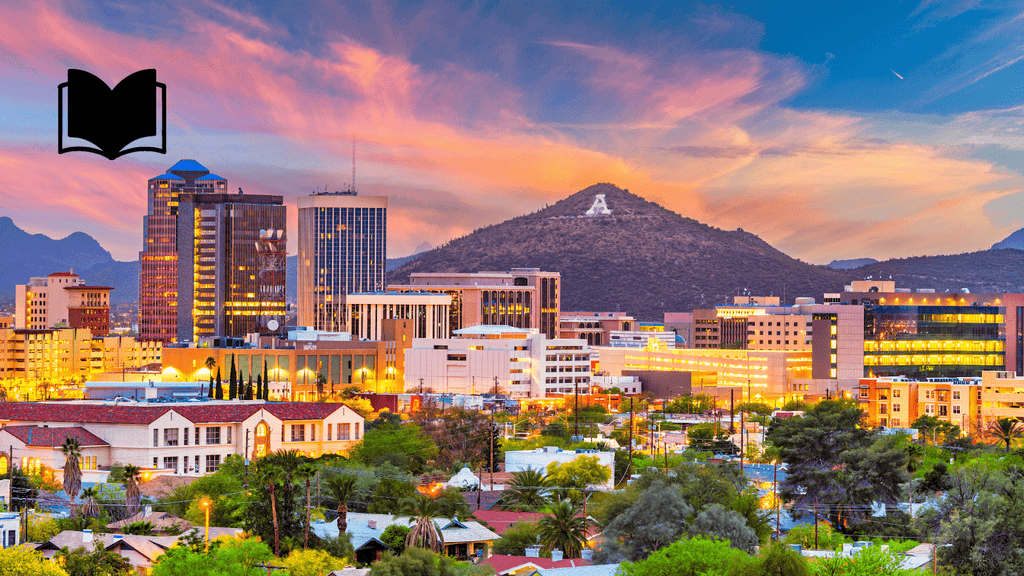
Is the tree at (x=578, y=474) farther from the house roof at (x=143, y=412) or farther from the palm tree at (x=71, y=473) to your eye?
the palm tree at (x=71, y=473)

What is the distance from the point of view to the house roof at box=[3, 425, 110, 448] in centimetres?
9025

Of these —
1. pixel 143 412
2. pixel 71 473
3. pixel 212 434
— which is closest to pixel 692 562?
pixel 71 473

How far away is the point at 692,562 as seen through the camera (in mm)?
44875

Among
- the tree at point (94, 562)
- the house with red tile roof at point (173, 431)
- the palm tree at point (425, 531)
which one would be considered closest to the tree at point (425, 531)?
the palm tree at point (425, 531)

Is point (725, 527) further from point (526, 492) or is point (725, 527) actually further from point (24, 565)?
point (24, 565)

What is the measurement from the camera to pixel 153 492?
78062mm

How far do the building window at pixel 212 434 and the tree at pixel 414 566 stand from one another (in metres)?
59.1

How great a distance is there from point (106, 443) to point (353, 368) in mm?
95660

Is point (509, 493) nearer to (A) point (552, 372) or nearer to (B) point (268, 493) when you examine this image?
(B) point (268, 493)

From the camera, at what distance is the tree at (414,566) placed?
1629 inches

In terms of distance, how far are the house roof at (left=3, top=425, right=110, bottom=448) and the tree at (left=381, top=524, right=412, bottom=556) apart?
37541 millimetres

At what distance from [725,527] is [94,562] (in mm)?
26398

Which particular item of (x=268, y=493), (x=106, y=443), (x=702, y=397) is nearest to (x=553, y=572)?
(x=268, y=493)

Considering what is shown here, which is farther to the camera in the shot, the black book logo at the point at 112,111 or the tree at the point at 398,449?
the tree at the point at 398,449
